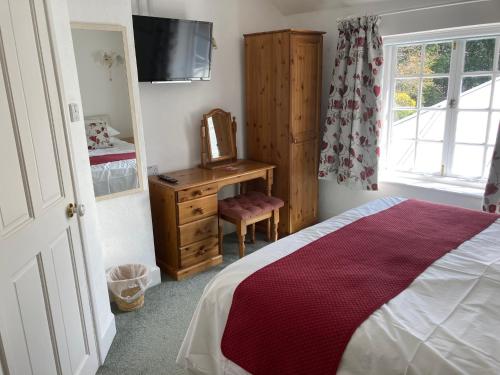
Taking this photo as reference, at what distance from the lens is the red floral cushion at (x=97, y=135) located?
2512 mm

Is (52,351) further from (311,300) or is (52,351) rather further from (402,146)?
(402,146)

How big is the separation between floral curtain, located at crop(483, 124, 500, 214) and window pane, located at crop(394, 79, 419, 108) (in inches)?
33.6

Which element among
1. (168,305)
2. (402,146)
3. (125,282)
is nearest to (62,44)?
(125,282)

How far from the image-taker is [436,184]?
10.9 ft

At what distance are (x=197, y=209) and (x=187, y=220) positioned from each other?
116 mm

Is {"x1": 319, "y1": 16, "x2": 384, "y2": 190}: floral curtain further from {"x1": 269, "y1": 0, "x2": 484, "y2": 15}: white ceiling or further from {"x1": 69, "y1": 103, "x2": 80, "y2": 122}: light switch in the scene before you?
{"x1": 69, "y1": 103, "x2": 80, "y2": 122}: light switch

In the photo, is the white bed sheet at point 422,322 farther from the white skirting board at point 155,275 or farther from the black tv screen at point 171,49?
the black tv screen at point 171,49

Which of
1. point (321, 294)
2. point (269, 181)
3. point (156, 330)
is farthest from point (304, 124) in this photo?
point (321, 294)

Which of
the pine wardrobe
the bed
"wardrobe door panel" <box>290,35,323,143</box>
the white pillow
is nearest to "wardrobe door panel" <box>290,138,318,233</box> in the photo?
the pine wardrobe

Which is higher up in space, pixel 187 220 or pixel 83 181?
pixel 83 181

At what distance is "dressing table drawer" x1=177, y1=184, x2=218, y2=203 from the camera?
2904 millimetres

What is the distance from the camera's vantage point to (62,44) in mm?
1910

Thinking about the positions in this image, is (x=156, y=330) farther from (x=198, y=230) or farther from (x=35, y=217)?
(x=35, y=217)

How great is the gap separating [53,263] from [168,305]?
1.19 meters
